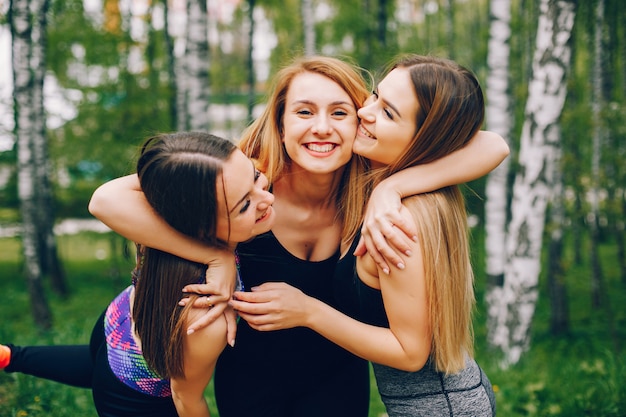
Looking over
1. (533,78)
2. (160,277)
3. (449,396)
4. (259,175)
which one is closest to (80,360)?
(160,277)

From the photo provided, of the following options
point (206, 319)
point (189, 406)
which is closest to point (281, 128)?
point (206, 319)

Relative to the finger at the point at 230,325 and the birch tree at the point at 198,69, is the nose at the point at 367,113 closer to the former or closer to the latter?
the finger at the point at 230,325

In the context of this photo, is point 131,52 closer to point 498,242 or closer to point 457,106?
point 498,242

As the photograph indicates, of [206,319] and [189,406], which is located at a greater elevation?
[206,319]

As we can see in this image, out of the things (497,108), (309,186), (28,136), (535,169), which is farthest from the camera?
(28,136)

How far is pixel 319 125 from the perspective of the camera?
251cm

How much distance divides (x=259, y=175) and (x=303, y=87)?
49cm

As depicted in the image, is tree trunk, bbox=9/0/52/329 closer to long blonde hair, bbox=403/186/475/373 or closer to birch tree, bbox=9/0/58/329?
birch tree, bbox=9/0/58/329

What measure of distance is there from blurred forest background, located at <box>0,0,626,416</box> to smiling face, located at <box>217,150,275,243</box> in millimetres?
807

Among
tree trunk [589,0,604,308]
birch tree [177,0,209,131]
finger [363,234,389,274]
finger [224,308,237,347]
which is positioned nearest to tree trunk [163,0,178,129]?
birch tree [177,0,209,131]

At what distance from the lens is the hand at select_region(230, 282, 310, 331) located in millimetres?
2186

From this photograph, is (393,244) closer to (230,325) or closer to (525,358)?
(230,325)

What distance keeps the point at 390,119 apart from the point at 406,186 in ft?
0.98

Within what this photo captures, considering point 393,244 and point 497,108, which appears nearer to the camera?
→ point 393,244
